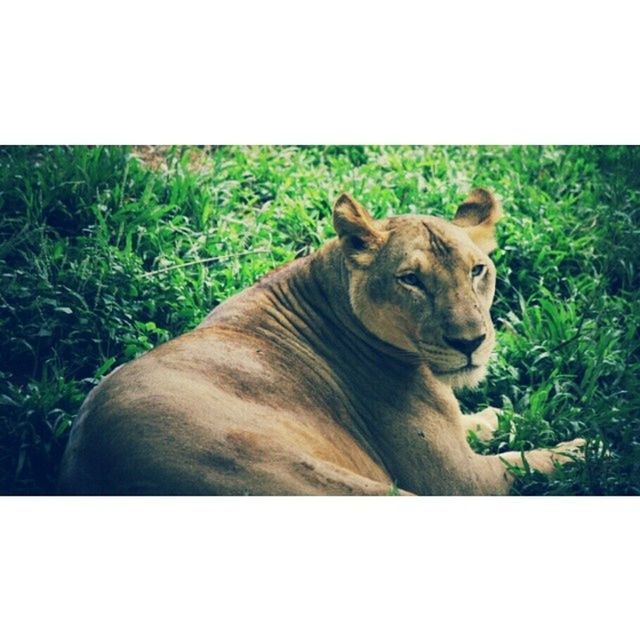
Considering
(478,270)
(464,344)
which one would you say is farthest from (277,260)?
(464,344)

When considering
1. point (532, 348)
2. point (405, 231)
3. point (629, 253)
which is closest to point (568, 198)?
point (629, 253)

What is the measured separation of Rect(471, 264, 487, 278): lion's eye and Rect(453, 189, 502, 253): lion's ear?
7.3 inches

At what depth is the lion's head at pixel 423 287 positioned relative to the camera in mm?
4863

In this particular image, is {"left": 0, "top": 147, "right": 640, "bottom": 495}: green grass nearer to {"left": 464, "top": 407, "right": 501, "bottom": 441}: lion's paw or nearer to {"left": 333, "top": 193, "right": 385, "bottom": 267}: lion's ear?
{"left": 464, "top": 407, "right": 501, "bottom": 441}: lion's paw

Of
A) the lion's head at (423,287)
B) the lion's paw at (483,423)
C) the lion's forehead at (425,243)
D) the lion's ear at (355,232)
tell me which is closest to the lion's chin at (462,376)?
the lion's head at (423,287)

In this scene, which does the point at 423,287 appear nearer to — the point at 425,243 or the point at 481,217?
the point at 425,243

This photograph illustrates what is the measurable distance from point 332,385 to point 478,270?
753mm

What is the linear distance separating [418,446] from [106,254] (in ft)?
5.64

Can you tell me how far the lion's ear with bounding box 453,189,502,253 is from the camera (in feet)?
17.1

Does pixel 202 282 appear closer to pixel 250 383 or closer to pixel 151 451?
pixel 250 383

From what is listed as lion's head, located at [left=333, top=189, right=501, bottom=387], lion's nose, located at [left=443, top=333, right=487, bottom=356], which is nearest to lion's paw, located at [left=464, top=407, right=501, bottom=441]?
lion's head, located at [left=333, top=189, right=501, bottom=387]

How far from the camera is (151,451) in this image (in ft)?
14.3

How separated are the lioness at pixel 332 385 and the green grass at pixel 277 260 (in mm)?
261

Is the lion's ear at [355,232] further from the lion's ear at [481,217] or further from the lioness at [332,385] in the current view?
the lion's ear at [481,217]
